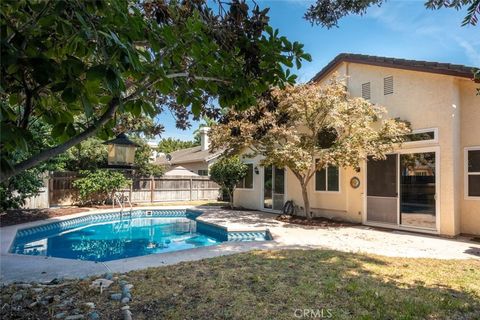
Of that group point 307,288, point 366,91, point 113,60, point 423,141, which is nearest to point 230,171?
point 366,91

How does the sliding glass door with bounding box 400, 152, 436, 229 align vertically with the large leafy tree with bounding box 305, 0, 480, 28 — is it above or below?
below

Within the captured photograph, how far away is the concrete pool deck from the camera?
6203 mm

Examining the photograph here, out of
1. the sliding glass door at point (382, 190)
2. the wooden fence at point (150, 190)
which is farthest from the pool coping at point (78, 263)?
the wooden fence at point (150, 190)

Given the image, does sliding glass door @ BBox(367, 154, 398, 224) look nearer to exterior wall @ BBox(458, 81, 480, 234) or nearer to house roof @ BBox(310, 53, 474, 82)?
exterior wall @ BBox(458, 81, 480, 234)

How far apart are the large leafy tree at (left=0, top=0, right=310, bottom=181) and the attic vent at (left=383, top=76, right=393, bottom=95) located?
10250 millimetres

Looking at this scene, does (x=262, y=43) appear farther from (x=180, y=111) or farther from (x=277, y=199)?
(x=277, y=199)

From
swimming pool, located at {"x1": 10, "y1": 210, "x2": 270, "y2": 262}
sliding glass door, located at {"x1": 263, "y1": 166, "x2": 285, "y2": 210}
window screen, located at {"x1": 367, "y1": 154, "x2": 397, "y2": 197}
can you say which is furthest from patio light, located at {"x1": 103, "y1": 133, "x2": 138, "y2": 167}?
sliding glass door, located at {"x1": 263, "y1": 166, "x2": 285, "y2": 210}

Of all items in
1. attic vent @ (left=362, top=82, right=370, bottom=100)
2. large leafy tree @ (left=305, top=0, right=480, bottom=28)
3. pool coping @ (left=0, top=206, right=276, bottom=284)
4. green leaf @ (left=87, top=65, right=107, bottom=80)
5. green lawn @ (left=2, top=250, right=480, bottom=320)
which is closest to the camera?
green leaf @ (left=87, top=65, right=107, bottom=80)

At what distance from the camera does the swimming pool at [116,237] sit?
33.1 ft

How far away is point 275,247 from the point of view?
834 centimetres

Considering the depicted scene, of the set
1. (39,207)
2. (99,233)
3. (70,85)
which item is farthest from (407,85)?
(39,207)

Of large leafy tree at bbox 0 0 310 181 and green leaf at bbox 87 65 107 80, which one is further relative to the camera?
large leafy tree at bbox 0 0 310 181

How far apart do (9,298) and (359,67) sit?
12993 mm

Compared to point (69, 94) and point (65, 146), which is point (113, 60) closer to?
point (69, 94)
